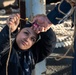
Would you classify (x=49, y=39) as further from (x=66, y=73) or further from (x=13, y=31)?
(x=66, y=73)

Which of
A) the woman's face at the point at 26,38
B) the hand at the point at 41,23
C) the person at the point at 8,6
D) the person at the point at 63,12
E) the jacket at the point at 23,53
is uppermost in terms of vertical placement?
the person at the point at 63,12

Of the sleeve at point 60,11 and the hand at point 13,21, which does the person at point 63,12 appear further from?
the hand at point 13,21

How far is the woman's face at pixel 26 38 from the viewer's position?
1857 mm

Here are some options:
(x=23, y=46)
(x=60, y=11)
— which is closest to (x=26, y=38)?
(x=23, y=46)

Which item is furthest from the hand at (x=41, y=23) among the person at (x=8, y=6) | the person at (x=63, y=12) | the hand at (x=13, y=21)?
the person at (x=8, y=6)

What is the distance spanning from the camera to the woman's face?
186cm

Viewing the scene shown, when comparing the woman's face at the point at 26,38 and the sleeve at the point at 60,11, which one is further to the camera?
the woman's face at the point at 26,38

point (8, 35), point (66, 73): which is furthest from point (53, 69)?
point (8, 35)

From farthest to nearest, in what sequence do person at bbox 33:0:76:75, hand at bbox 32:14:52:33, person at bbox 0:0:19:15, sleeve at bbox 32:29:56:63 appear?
person at bbox 0:0:19:15 → sleeve at bbox 32:29:56:63 → hand at bbox 32:14:52:33 → person at bbox 33:0:76:75

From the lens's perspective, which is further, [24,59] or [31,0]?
[31,0]

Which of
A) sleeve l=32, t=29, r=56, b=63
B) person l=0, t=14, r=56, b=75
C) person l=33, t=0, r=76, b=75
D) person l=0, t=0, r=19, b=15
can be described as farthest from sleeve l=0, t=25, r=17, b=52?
person l=0, t=0, r=19, b=15

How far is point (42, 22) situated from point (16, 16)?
0.79ft

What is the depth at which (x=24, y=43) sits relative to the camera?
73.1 inches

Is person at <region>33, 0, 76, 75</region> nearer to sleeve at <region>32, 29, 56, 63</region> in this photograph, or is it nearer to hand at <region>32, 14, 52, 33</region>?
hand at <region>32, 14, 52, 33</region>
